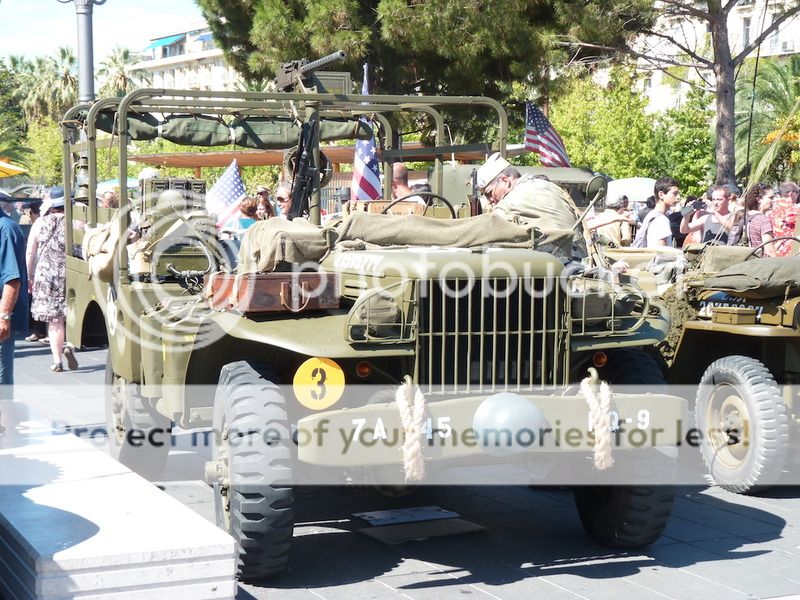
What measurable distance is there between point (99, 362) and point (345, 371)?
8.28m

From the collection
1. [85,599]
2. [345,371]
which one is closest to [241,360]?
[345,371]

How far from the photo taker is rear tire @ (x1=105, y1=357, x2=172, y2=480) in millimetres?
7208

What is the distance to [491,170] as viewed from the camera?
21.7 feet

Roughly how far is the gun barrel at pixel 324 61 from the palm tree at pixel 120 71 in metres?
71.1

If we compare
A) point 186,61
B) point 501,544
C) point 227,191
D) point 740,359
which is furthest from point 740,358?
point 186,61

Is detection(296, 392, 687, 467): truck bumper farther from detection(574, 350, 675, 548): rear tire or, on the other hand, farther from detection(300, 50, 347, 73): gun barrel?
detection(300, 50, 347, 73): gun barrel

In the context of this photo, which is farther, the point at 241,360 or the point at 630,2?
the point at 630,2

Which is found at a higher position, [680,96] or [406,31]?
[680,96]

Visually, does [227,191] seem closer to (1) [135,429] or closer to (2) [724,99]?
(1) [135,429]

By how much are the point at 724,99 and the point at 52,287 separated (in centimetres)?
1055

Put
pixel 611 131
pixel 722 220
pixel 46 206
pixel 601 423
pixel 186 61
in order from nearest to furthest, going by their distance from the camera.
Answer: pixel 601 423 < pixel 722 220 < pixel 46 206 < pixel 611 131 < pixel 186 61

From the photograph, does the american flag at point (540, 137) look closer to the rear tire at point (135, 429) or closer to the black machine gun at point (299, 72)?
the black machine gun at point (299, 72)

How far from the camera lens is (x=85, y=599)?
422 cm

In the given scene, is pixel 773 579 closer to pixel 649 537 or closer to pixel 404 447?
pixel 649 537
